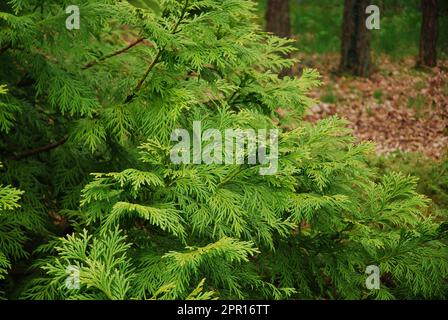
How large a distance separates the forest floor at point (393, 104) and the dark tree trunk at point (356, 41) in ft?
1.15

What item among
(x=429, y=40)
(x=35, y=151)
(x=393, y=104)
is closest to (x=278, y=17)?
(x=393, y=104)

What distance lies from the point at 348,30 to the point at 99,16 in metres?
10.3

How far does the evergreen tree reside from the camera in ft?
8.42

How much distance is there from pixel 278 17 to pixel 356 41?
2695mm

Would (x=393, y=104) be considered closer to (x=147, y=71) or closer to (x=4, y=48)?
(x=147, y=71)

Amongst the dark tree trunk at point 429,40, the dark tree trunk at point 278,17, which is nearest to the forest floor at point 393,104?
the dark tree trunk at point 429,40

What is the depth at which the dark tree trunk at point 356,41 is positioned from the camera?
39.3ft

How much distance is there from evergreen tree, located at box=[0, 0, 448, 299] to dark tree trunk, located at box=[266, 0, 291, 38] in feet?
22.8

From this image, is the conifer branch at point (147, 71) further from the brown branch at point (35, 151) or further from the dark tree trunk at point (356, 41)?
the dark tree trunk at point (356, 41)

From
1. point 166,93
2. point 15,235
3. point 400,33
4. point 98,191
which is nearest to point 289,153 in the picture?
point 166,93


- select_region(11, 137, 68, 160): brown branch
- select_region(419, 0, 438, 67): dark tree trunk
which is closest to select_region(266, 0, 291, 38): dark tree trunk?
select_region(419, 0, 438, 67): dark tree trunk

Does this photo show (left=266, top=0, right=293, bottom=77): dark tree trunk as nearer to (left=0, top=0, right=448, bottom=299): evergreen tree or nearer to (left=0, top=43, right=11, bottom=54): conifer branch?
(left=0, top=0, right=448, bottom=299): evergreen tree

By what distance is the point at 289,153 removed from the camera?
114 inches

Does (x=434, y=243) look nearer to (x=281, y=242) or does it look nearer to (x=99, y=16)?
(x=281, y=242)
